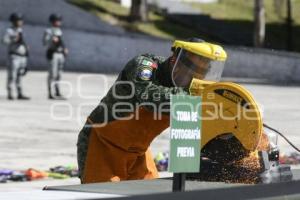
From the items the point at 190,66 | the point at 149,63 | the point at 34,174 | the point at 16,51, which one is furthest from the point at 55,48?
the point at 190,66

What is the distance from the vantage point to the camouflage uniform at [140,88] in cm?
500

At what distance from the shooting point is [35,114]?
57.3 feet

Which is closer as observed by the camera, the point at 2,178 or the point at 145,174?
the point at 145,174

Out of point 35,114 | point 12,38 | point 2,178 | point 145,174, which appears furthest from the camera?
point 12,38

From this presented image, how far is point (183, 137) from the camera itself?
13.7 feet

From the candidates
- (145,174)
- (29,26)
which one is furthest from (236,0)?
(145,174)

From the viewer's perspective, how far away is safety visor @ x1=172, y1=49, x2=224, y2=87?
16.5 ft

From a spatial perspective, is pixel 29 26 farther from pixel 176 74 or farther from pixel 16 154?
pixel 176 74

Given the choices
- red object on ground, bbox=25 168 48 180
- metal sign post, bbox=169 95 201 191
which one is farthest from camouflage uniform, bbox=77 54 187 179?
red object on ground, bbox=25 168 48 180

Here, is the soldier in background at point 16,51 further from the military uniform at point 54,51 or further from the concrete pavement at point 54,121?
the military uniform at point 54,51

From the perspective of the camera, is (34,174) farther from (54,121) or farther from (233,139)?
(54,121)

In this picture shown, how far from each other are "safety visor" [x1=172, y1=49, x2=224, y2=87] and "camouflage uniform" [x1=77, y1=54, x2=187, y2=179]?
0.10 metres

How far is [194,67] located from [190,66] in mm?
23

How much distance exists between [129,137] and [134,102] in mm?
207
